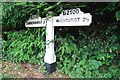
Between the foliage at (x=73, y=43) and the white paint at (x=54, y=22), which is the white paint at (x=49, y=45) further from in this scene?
the foliage at (x=73, y=43)

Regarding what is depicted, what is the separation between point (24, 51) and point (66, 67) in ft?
3.00

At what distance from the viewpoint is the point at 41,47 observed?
3.67 metres

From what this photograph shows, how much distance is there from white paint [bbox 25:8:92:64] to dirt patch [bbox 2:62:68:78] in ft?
0.74

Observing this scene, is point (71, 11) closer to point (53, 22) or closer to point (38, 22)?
point (53, 22)

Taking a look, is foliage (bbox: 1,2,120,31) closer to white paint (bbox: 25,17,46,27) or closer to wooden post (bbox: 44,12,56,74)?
white paint (bbox: 25,17,46,27)

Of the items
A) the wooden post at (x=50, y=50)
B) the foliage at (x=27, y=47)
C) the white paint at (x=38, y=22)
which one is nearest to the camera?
the wooden post at (x=50, y=50)

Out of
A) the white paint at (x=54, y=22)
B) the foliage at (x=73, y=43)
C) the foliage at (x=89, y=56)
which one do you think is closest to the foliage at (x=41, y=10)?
the foliage at (x=73, y=43)

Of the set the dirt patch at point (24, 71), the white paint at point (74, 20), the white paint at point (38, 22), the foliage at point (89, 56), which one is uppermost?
the white paint at point (74, 20)

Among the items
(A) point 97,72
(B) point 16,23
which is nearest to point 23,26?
(B) point 16,23

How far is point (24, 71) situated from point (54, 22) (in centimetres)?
95

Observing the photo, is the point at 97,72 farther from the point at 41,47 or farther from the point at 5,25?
the point at 5,25

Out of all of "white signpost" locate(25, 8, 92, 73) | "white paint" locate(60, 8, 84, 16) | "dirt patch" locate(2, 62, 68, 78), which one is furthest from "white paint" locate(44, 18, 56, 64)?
"white paint" locate(60, 8, 84, 16)

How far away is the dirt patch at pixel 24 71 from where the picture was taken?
3.39 metres

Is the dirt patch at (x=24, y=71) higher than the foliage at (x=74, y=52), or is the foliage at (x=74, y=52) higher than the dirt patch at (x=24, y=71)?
the foliage at (x=74, y=52)
